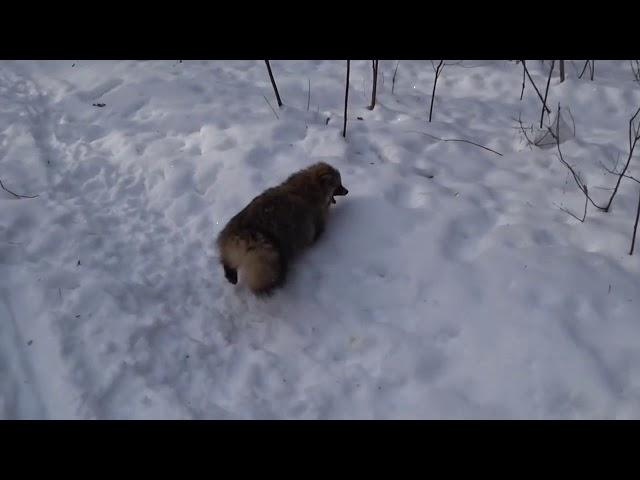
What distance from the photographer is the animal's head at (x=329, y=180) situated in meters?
4.17

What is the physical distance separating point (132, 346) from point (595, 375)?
10.0ft

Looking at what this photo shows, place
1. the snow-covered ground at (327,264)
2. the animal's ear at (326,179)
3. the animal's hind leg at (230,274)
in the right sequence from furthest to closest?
1. the animal's ear at (326,179)
2. the animal's hind leg at (230,274)
3. the snow-covered ground at (327,264)

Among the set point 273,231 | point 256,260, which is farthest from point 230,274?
point 273,231

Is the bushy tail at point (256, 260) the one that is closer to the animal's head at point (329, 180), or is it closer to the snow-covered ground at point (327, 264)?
the snow-covered ground at point (327, 264)

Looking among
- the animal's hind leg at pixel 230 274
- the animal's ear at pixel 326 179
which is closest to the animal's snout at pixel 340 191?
the animal's ear at pixel 326 179

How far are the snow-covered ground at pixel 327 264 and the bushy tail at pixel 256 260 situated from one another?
0.20 metres

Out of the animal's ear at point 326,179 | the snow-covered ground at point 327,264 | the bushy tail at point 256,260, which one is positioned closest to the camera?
the snow-covered ground at point 327,264

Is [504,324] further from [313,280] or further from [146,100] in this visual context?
[146,100]

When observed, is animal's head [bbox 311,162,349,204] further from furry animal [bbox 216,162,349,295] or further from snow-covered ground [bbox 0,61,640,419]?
snow-covered ground [bbox 0,61,640,419]

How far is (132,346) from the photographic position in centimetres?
318

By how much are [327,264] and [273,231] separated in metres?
0.58

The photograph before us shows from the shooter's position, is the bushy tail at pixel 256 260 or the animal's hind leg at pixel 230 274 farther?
the animal's hind leg at pixel 230 274

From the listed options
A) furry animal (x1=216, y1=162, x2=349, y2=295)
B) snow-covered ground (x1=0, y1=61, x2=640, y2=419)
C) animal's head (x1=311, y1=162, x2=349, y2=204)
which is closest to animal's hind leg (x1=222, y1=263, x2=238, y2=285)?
furry animal (x1=216, y1=162, x2=349, y2=295)
